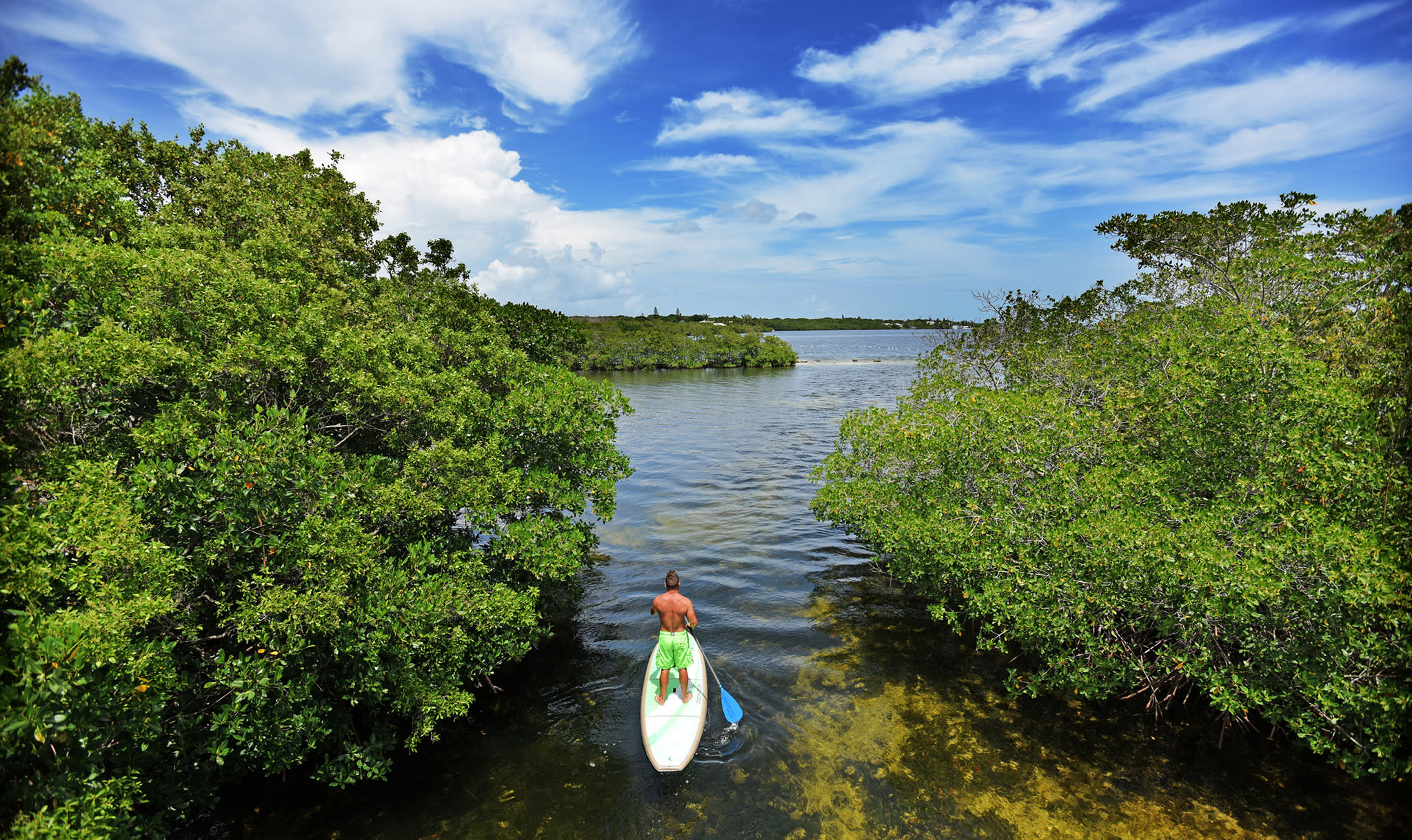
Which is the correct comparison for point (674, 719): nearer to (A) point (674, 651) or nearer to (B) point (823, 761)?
(A) point (674, 651)

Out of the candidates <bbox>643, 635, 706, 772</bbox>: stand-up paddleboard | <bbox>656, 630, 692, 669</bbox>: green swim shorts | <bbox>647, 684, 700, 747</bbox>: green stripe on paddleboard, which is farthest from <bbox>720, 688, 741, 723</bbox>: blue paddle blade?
<bbox>656, 630, 692, 669</bbox>: green swim shorts

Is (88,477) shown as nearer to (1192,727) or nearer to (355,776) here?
(355,776)

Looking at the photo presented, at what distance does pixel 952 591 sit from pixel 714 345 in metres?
86.0

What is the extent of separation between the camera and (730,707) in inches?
501

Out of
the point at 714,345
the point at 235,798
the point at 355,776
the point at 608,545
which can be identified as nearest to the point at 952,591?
the point at 608,545

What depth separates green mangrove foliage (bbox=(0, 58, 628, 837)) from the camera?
252 inches

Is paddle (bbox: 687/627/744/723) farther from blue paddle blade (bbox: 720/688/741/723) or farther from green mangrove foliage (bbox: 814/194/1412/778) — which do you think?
green mangrove foliage (bbox: 814/194/1412/778)

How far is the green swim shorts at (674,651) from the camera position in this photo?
1232cm

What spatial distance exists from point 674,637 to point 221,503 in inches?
311

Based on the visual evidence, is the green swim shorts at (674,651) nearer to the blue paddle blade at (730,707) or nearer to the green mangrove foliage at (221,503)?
the blue paddle blade at (730,707)

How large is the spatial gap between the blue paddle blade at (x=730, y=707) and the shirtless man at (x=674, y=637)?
3.00 feet

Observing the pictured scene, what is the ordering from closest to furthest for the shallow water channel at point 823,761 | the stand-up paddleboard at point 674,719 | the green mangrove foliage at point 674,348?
1. the shallow water channel at point 823,761
2. the stand-up paddleboard at point 674,719
3. the green mangrove foliage at point 674,348

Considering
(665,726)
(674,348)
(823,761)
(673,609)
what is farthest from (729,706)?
(674,348)

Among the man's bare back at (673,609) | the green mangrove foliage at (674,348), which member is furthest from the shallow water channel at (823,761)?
the green mangrove foliage at (674,348)
